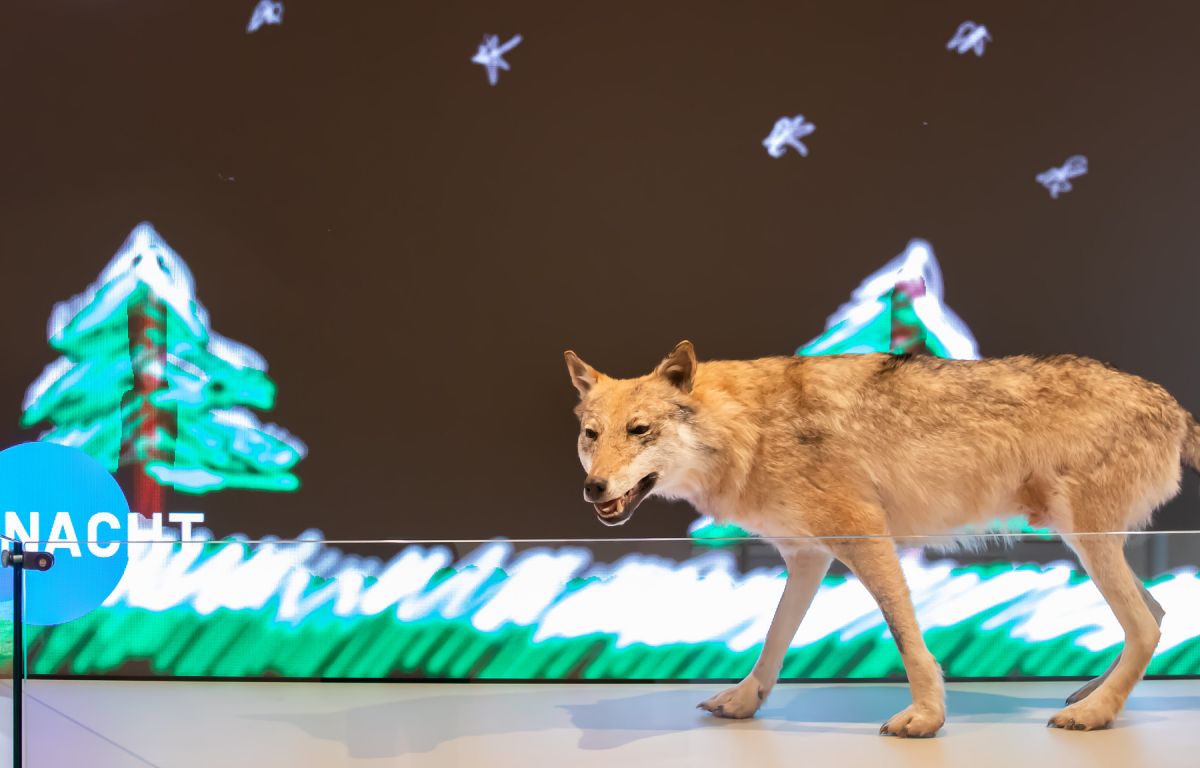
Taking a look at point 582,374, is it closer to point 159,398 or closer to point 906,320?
point 906,320

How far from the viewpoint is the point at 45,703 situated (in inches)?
99.9

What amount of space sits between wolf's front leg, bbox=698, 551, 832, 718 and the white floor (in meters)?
0.03

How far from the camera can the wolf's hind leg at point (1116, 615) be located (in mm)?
2594

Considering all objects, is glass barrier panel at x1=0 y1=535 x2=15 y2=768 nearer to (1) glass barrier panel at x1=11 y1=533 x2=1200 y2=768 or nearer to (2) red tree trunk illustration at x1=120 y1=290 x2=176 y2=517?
(1) glass barrier panel at x1=11 y1=533 x2=1200 y2=768

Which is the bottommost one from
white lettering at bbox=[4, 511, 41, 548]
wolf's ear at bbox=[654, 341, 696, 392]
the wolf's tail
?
the wolf's tail

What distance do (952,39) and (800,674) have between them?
2867 millimetres

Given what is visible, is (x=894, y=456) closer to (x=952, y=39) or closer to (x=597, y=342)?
(x=597, y=342)

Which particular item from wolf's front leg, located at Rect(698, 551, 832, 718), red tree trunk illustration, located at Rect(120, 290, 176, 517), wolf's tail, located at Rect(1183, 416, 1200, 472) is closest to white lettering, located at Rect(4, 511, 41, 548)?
red tree trunk illustration, located at Rect(120, 290, 176, 517)

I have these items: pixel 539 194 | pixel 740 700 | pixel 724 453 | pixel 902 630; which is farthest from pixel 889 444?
pixel 539 194

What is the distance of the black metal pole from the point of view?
2.46m

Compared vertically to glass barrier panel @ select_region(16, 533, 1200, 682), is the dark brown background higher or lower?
higher

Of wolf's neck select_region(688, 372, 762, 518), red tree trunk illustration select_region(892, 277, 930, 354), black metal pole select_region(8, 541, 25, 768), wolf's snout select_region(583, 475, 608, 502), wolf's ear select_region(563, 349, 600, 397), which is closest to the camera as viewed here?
black metal pole select_region(8, 541, 25, 768)

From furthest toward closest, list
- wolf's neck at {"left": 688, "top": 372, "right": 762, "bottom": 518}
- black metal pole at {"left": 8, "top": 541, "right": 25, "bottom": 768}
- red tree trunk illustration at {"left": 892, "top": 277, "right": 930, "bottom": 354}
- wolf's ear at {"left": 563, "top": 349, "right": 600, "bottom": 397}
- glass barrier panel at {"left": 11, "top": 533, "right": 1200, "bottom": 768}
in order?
red tree trunk illustration at {"left": 892, "top": 277, "right": 930, "bottom": 354} → wolf's ear at {"left": 563, "top": 349, "right": 600, "bottom": 397} → wolf's neck at {"left": 688, "top": 372, "right": 762, "bottom": 518} → glass barrier panel at {"left": 11, "top": 533, "right": 1200, "bottom": 768} → black metal pole at {"left": 8, "top": 541, "right": 25, "bottom": 768}

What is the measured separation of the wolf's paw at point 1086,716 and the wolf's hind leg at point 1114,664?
0.06 ft
